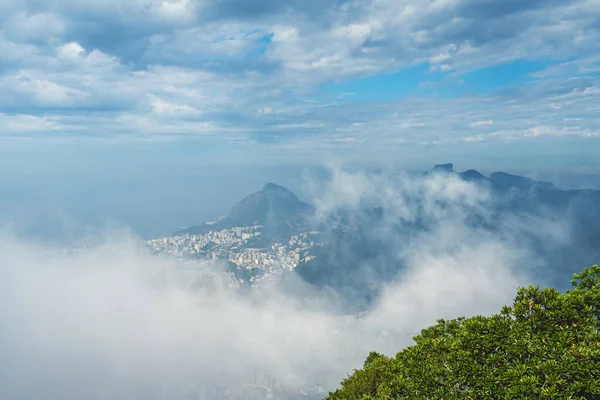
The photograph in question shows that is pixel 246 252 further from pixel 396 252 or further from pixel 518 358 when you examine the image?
pixel 518 358

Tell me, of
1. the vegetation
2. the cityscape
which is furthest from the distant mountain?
the vegetation

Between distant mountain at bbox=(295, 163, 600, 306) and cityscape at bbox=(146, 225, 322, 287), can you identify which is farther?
cityscape at bbox=(146, 225, 322, 287)

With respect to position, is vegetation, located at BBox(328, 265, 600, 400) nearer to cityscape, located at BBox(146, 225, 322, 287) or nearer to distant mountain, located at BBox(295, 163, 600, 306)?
distant mountain, located at BBox(295, 163, 600, 306)

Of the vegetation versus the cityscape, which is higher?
the vegetation

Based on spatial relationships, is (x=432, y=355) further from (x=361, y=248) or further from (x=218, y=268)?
(x=361, y=248)

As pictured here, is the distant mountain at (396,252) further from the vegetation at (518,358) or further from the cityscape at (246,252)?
the vegetation at (518,358)

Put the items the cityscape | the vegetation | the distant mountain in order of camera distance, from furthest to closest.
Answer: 1. the cityscape
2. the distant mountain
3. the vegetation

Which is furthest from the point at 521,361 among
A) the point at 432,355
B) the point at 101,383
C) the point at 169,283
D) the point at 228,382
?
the point at 169,283

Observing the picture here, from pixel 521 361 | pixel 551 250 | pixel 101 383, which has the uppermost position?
pixel 521 361
